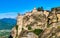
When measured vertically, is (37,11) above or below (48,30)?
above

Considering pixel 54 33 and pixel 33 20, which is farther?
pixel 33 20

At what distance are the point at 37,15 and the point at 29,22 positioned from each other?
8709 millimetres

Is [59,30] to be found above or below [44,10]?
below

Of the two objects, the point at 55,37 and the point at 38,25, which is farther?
the point at 38,25

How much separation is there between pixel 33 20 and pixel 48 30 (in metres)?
106

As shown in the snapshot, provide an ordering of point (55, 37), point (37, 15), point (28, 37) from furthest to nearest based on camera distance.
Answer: point (37, 15) → point (28, 37) → point (55, 37)

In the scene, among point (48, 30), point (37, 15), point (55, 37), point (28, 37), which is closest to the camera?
point (55, 37)

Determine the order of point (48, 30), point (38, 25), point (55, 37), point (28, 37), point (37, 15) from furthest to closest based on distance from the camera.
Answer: point (37, 15), point (38, 25), point (28, 37), point (48, 30), point (55, 37)

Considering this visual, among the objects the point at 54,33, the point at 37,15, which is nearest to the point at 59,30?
the point at 54,33

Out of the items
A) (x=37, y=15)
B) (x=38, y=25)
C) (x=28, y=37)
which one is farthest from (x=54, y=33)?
(x=37, y=15)

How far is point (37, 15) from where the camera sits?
616 ft

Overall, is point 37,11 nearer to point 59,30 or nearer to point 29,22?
point 29,22

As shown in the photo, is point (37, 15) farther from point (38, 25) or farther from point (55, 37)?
point (55, 37)

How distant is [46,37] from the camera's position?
261ft
